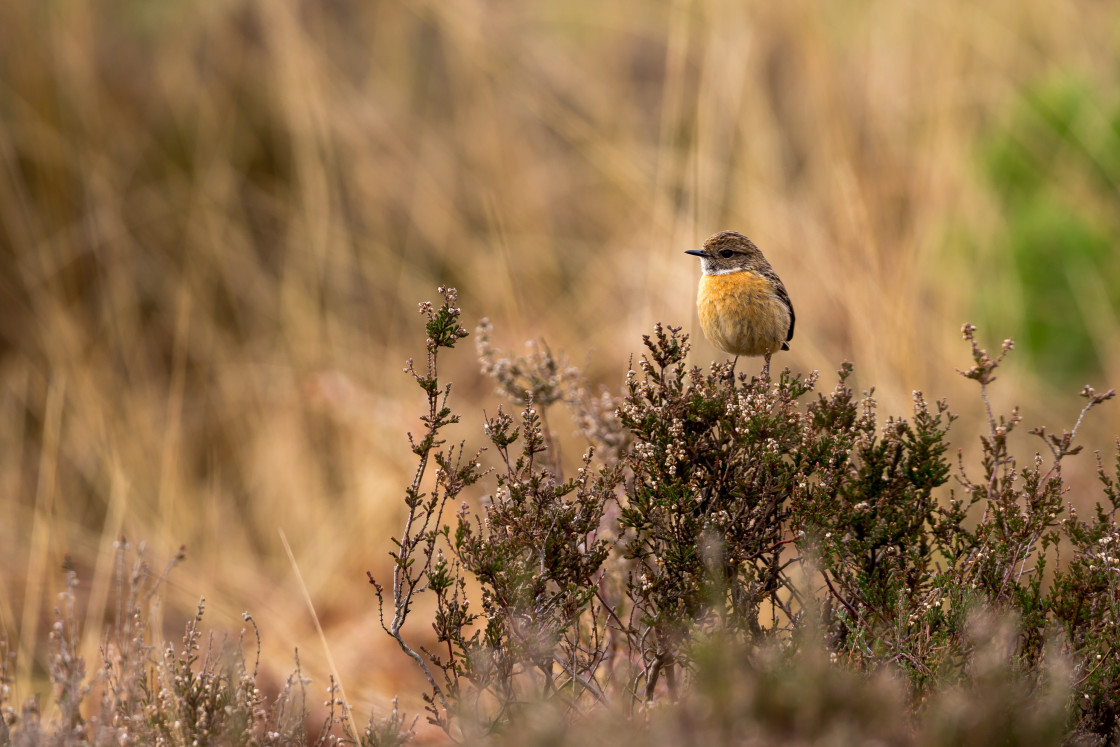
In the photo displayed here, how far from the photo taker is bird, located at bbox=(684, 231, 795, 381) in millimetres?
3371

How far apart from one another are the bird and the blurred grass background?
4.80 feet

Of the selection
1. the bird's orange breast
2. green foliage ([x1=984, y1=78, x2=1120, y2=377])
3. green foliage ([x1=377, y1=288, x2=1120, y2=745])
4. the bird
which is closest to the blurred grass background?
green foliage ([x1=984, y1=78, x2=1120, y2=377])

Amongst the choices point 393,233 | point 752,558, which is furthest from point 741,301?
point 393,233

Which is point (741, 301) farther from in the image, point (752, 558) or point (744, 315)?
point (752, 558)

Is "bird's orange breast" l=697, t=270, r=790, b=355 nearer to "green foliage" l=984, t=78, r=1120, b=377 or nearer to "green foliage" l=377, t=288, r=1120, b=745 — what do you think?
"green foliage" l=377, t=288, r=1120, b=745

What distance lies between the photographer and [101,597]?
17.2 feet

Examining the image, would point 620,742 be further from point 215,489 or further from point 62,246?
point 62,246

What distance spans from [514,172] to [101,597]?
3990 millimetres

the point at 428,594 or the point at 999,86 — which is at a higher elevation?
the point at 999,86

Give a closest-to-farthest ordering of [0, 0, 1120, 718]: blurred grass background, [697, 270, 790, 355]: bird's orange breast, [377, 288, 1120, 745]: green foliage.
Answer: [377, 288, 1120, 745]: green foliage
[697, 270, 790, 355]: bird's orange breast
[0, 0, 1120, 718]: blurred grass background

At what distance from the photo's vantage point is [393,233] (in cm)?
782

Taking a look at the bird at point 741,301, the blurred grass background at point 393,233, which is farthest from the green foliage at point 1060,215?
the bird at point 741,301

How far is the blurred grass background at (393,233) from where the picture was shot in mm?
5789

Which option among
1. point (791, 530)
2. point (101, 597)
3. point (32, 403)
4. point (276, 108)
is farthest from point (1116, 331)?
point (32, 403)
